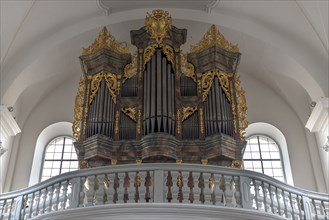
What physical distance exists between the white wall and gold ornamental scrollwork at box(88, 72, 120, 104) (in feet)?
7.63

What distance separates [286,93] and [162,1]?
403 cm

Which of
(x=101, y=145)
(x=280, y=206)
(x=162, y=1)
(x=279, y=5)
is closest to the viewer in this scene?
(x=280, y=206)

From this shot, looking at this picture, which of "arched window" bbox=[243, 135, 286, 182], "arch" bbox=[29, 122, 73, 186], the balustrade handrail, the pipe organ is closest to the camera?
the balustrade handrail

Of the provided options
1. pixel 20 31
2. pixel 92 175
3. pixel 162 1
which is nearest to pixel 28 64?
pixel 20 31

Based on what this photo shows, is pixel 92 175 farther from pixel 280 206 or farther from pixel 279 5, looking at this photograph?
pixel 279 5

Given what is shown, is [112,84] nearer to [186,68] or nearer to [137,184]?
[186,68]

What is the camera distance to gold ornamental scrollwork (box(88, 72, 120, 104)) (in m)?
10.9

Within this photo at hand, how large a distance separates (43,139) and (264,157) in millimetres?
5805

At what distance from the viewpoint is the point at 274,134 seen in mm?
13188

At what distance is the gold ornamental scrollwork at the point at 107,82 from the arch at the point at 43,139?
2378mm

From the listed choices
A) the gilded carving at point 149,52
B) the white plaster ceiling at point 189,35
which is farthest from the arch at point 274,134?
the gilded carving at point 149,52

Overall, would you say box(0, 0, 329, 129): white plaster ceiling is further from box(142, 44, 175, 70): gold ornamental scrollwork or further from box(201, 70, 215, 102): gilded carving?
box(201, 70, 215, 102): gilded carving

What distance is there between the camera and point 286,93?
520 inches

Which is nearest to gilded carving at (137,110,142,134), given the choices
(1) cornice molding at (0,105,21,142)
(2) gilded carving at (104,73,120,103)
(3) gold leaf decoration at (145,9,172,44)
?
(2) gilded carving at (104,73,120,103)
